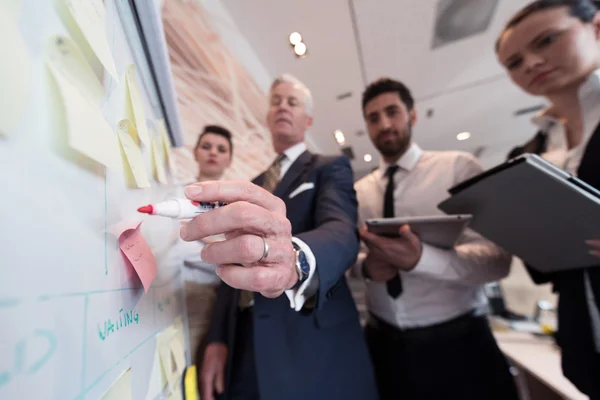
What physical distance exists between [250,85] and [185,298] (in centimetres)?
130

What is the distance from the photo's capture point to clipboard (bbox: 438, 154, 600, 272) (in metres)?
0.48

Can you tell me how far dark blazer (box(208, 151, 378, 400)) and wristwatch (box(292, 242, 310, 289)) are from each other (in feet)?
0.09

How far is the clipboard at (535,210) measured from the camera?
1.59 ft

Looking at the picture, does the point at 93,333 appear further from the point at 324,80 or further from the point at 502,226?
the point at 324,80

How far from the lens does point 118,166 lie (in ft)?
0.83

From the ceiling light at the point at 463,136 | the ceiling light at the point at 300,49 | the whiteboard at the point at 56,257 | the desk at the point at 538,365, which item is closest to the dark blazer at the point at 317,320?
the whiteboard at the point at 56,257

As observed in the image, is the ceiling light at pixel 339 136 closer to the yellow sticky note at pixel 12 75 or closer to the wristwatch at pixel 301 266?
the wristwatch at pixel 301 266

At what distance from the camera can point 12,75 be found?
14 centimetres

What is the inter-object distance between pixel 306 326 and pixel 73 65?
53 cm

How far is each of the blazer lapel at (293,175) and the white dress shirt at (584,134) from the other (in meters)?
0.64

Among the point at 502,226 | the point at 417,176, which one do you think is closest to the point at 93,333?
the point at 502,226

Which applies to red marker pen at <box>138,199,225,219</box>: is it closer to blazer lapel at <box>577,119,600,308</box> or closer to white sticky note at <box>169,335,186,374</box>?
white sticky note at <box>169,335,186,374</box>

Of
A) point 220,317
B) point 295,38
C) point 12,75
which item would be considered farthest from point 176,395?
point 295,38

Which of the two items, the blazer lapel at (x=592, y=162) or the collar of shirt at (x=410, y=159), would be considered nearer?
the blazer lapel at (x=592, y=162)
